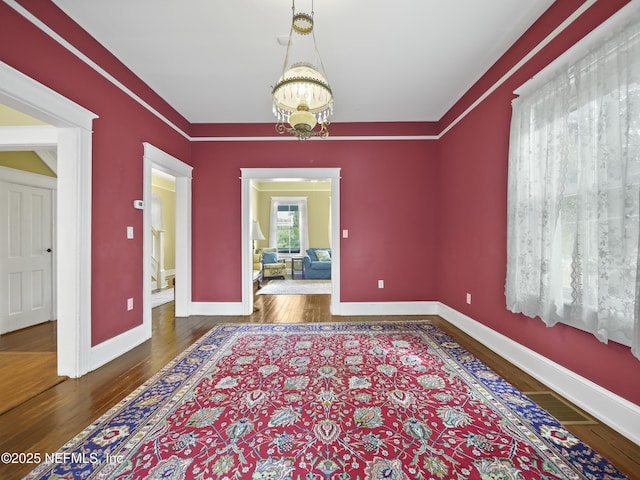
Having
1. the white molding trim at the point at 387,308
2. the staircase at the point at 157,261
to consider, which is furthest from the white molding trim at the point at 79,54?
the staircase at the point at 157,261

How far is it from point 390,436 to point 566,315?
5.03 ft

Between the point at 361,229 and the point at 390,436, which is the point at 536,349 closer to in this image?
the point at 390,436

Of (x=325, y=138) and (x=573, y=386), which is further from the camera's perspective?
(x=325, y=138)

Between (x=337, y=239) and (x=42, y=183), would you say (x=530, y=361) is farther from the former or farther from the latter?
(x=42, y=183)

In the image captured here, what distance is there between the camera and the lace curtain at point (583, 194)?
1.56 meters

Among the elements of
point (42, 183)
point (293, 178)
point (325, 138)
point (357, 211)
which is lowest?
point (357, 211)

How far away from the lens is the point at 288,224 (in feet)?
32.2

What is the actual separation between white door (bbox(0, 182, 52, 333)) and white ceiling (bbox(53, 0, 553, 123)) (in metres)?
2.32

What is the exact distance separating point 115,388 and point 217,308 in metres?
2.08

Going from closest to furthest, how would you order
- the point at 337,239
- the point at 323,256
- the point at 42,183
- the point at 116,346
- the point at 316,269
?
1. the point at 116,346
2. the point at 42,183
3. the point at 337,239
4. the point at 316,269
5. the point at 323,256

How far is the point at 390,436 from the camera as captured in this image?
1646 millimetres

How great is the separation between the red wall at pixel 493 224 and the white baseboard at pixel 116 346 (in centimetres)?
387

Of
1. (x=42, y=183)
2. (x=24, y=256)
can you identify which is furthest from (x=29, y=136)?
(x=24, y=256)

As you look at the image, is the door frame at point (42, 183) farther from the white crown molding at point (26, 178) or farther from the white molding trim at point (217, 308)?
the white molding trim at point (217, 308)
